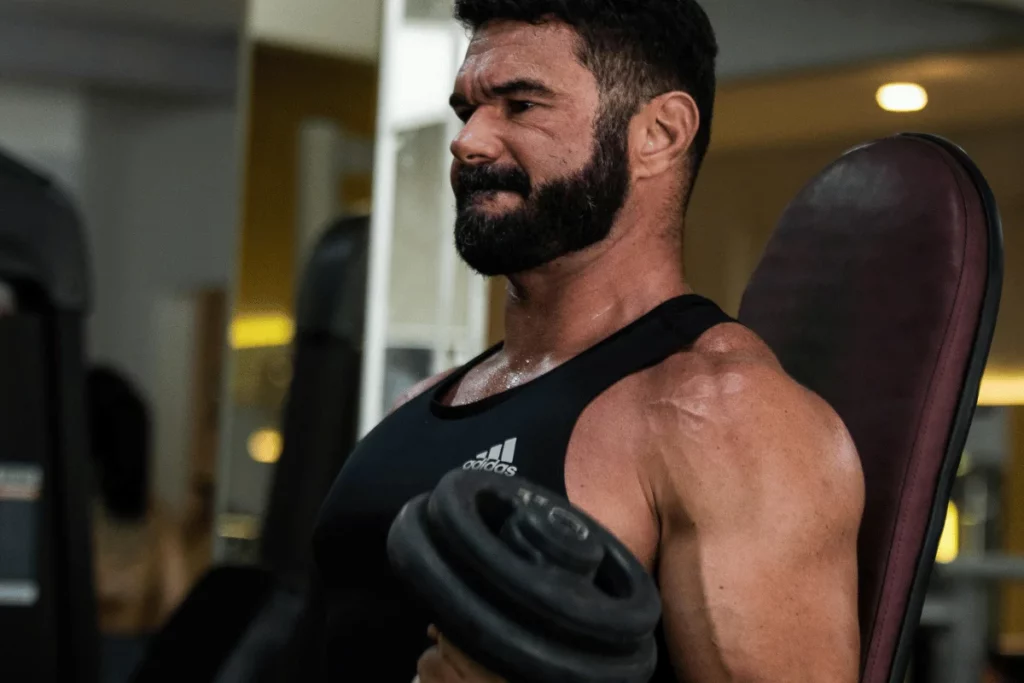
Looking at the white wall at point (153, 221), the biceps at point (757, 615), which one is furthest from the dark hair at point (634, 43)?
the white wall at point (153, 221)

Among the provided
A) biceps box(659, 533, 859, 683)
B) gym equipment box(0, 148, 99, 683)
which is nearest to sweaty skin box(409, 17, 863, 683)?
biceps box(659, 533, 859, 683)

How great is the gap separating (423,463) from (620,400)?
0.58 ft

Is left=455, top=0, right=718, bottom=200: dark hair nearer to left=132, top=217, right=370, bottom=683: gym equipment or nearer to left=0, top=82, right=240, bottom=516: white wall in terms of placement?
left=132, top=217, right=370, bottom=683: gym equipment

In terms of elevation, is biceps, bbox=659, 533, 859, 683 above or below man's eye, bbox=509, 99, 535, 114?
below

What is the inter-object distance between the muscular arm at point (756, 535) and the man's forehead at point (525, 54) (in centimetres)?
31

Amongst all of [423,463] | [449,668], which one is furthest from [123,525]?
[449,668]

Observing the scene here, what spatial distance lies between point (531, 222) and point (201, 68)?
19.7ft

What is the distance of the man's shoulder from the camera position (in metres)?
1.00

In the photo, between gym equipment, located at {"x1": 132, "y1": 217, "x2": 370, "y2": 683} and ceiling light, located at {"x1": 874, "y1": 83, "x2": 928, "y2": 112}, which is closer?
ceiling light, located at {"x1": 874, "y1": 83, "x2": 928, "y2": 112}

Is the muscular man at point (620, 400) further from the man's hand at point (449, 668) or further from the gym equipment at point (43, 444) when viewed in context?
the gym equipment at point (43, 444)

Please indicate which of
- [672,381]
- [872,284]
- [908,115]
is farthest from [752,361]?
[908,115]

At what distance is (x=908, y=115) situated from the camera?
1.80 m

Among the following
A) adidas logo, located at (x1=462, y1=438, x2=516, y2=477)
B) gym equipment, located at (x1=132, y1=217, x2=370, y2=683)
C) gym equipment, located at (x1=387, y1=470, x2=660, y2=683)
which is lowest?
gym equipment, located at (x1=132, y1=217, x2=370, y2=683)

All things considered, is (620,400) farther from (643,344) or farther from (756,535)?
(756,535)
